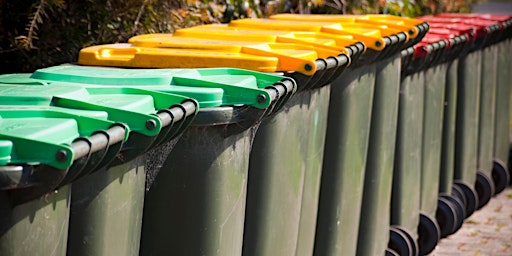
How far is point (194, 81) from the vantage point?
13.0ft

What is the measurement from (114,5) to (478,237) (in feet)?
10.5

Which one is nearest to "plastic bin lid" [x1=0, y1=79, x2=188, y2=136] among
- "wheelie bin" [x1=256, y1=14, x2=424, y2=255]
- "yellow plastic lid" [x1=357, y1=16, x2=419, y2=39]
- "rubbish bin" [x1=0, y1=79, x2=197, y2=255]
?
"rubbish bin" [x1=0, y1=79, x2=197, y2=255]

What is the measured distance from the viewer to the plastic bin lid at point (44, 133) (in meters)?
2.74

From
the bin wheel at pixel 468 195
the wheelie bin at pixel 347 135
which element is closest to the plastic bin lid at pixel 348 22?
the wheelie bin at pixel 347 135

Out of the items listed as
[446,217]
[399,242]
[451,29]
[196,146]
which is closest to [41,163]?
[196,146]

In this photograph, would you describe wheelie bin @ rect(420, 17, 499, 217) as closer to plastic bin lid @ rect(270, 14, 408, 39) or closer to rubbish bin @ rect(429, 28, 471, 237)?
rubbish bin @ rect(429, 28, 471, 237)

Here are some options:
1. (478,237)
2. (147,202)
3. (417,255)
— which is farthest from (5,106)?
(478,237)

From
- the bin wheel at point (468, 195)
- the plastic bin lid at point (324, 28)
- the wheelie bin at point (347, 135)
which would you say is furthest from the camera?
the bin wheel at point (468, 195)

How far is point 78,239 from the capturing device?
3.26 metres

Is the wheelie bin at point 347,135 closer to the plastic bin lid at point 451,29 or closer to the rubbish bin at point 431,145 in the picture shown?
the rubbish bin at point 431,145

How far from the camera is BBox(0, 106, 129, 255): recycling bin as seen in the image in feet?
9.00

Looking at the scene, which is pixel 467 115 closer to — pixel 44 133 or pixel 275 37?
pixel 275 37

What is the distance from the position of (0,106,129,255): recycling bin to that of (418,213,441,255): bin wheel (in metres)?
4.33

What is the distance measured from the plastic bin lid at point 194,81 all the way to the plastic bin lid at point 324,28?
1499 mm
